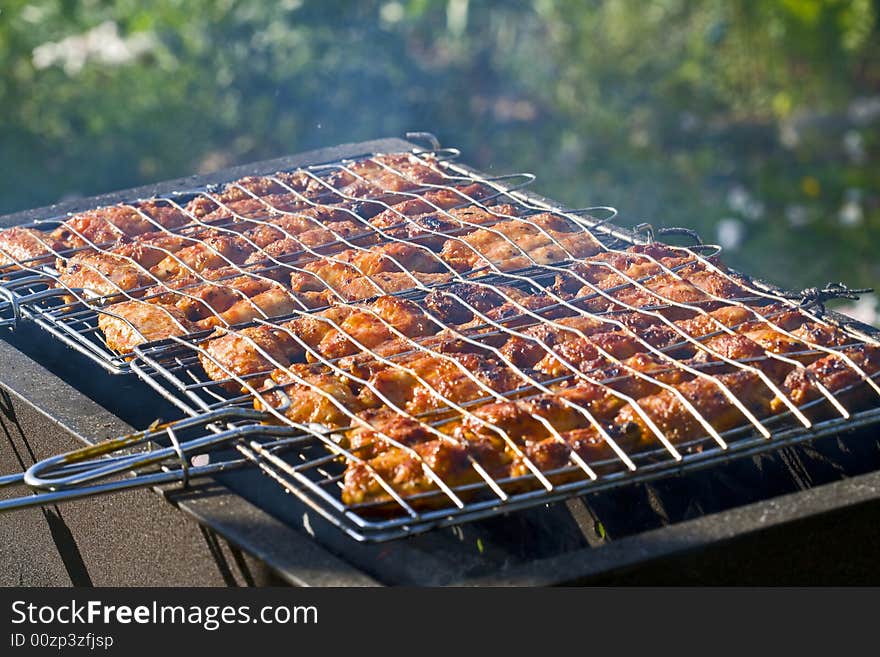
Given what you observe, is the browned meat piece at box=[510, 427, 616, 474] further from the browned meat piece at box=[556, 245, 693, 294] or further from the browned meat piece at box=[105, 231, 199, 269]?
the browned meat piece at box=[105, 231, 199, 269]

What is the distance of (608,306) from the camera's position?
12.7ft

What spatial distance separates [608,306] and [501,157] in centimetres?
625

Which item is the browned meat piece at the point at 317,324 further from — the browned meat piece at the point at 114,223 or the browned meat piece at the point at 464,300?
the browned meat piece at the point at 114,223

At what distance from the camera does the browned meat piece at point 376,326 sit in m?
3.63

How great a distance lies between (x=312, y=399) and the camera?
3236 millimetres

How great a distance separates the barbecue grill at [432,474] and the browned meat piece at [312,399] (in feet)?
0.10

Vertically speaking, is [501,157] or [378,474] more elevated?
[378,474]

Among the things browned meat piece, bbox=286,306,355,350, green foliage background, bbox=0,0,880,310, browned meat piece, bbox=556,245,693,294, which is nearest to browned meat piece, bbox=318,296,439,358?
browned meat piece, bbox=286,306,355,350

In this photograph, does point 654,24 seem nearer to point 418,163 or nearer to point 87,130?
point 87,130

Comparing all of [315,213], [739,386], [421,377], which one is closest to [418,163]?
[315,213]

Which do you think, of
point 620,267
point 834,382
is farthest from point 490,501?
point 620,267

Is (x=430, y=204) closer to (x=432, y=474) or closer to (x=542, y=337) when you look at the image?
(x=542, y=337)

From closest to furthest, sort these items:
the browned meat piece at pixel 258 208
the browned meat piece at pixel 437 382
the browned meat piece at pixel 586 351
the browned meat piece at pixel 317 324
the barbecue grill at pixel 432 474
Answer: the barbecue grill at pixel 432 474, the browned meat piece at pixel 437 382, the browned meat piece at pixel 586 351, the browned meat piece at pixel 317 324, the browned meat piece at pixel 258 208

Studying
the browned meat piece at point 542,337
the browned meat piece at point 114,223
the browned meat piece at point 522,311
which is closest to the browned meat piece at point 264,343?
the browned meat piece at point 522,311
